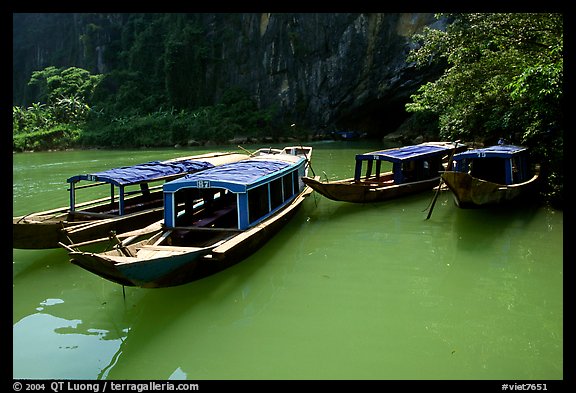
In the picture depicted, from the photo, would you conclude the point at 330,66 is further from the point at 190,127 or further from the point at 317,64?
the point at 190,127

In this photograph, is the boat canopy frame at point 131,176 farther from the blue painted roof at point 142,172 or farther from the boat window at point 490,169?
the boat window at point 490,169

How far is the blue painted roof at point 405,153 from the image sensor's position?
10.2m

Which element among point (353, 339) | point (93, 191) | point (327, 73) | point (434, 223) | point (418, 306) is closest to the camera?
point (353, 339)

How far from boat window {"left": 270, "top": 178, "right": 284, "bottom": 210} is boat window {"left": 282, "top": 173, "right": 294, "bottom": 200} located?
254mm

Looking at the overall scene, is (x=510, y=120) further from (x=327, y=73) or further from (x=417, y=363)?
(x=327, y=73)

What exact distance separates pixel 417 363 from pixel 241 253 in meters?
2.98

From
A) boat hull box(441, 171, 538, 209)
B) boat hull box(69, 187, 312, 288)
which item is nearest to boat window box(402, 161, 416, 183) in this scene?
boat hull box(441, 171, 538, 209)

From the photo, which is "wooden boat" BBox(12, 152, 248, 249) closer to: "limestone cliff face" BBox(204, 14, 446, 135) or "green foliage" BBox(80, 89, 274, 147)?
"limestone cliff face" BBox(204, 14, 446, 135)

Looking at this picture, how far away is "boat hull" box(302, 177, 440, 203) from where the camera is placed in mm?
9267

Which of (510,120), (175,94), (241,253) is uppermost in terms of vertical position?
(175,94)

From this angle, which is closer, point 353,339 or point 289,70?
point 353,339

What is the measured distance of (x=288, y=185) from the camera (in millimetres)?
8906

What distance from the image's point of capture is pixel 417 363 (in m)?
3.98

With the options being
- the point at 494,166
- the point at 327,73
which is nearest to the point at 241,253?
the point at 494,166
